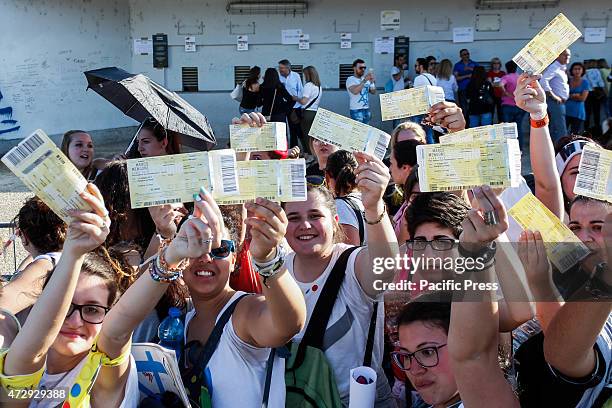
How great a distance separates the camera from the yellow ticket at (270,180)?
2355mm

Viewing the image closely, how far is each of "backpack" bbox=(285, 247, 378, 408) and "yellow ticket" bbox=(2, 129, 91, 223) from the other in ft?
3.52

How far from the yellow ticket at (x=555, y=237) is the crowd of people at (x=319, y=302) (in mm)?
34

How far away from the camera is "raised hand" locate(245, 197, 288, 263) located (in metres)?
2.21

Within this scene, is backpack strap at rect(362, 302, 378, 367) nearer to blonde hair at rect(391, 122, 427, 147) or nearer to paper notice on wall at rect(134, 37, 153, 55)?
blonde hair at rect(391, 122, 427, 147)

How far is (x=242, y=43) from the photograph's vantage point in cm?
1648

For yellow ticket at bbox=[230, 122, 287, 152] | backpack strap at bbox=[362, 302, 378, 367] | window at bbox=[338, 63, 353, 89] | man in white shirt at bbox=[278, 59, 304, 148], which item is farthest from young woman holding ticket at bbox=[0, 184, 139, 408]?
window at bbox=[338, 63, 353, 89]

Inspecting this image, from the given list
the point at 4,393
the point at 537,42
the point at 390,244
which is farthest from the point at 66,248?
the point at 537,42

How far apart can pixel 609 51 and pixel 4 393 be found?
1641 cm

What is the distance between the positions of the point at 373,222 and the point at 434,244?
0.37 meters

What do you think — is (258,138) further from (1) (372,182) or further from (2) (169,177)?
(2) (169,177)

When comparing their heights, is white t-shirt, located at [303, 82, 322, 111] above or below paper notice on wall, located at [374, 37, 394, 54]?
below

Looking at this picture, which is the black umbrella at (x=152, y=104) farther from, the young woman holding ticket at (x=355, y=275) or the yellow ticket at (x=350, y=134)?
the young woman holding ticket at (x=355, y=275)

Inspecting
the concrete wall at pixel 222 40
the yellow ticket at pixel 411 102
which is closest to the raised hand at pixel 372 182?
the yellow ticket at pixel 411 102

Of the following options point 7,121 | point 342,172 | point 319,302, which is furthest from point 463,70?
point 319,302
